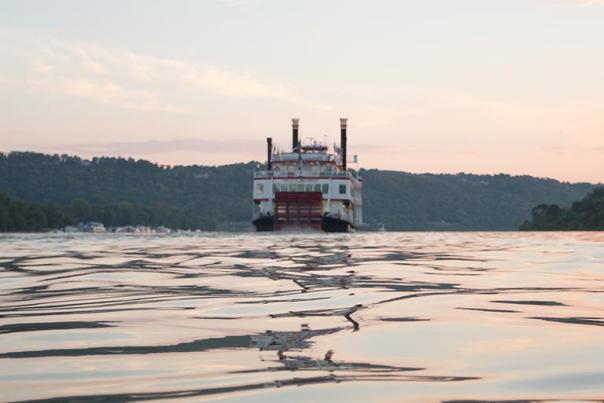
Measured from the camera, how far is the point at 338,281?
13.8 meters

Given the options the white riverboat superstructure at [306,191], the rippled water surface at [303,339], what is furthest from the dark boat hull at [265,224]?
the rippled water surface at [303,339]

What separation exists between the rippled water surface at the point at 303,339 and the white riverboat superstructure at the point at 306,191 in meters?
63.2

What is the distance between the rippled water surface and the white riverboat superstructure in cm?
6324

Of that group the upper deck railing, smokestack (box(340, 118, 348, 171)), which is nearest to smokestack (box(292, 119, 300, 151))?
smokestack (box(340, 118, 348, 171))

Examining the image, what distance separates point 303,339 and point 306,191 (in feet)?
244

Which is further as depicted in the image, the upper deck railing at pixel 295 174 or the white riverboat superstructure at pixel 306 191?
the upper deck railing at pixel 295 174

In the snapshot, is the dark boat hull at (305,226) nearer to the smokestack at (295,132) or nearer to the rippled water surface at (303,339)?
the smokestack at (295,132)

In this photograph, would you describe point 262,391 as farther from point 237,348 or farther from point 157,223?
point 157,223

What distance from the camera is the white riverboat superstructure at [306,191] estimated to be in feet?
255

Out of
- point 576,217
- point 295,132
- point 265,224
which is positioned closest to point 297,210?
point 265,224

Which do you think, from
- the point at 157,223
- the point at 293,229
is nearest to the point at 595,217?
the point at 293,229

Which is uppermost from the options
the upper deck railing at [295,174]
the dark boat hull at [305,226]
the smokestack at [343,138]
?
the smokestack at [343,138]

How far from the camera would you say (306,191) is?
8169 centimetres

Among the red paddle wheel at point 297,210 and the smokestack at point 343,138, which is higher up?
the smokestack at point 343,138
